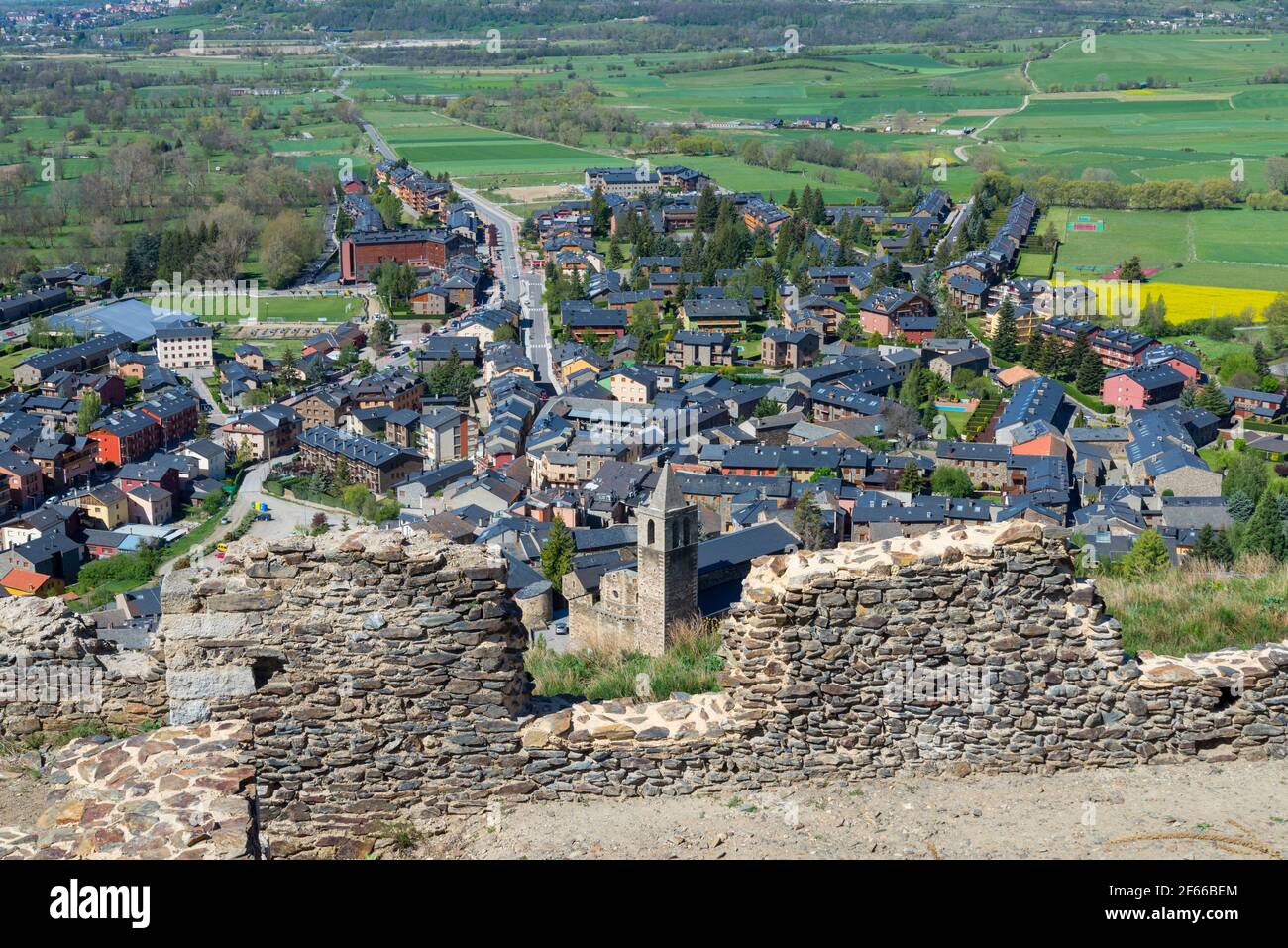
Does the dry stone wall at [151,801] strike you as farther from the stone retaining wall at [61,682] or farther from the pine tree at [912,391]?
the pine tree at [912,391]

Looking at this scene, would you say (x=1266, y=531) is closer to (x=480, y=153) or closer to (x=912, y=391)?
(x=912, y=391)

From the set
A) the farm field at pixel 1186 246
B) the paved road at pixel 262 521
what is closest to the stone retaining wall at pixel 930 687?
the paved road at pixel 262 521

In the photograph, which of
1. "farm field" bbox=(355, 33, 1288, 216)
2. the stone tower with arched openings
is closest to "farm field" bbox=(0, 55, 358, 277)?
"farm field" bbox=(355, 33, 1288, 216)

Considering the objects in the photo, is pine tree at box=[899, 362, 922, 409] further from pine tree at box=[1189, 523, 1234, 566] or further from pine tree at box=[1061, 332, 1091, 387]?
pine tree at box=[1189, 523, 1234, 566]

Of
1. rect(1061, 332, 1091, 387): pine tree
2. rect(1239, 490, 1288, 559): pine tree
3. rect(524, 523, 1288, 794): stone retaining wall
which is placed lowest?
rect(1239, 490, 1288, 559): pine tree

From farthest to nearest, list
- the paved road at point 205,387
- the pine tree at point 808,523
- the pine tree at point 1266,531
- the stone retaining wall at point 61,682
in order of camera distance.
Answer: the paved road at point 205,387
the pine tree at point 808,523
the pine tree at point 1266,531
the stone retaining wall at point 61,682

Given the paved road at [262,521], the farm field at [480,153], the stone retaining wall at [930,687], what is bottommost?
the paved road at [262,521]
